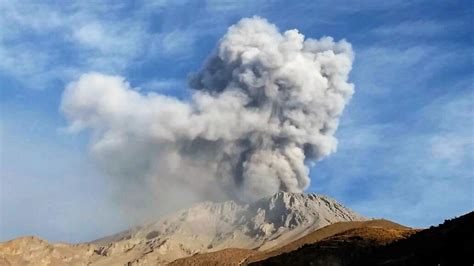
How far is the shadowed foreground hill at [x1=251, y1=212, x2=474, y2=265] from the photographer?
49.5 metres

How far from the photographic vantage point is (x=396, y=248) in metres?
64.9

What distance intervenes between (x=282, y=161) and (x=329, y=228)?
99.0 ft

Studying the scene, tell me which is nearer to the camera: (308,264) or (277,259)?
(308,264)

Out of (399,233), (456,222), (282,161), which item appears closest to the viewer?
(456,222)

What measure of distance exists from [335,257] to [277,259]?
8455 mm

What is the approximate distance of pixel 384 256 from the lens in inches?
2504

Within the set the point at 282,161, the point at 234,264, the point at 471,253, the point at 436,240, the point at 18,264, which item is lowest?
the point at 471,253

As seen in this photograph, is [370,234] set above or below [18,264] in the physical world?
below

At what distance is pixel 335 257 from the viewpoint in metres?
81.4

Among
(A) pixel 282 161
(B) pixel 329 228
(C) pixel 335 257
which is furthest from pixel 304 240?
(C) pixel 335 257

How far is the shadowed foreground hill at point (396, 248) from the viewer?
4953cm

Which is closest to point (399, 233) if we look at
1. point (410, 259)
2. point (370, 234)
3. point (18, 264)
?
point (370, 234)

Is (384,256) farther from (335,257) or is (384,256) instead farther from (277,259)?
(277,259)

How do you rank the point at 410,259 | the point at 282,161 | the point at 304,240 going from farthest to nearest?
the point at 282,161 < the point at 304,240 < the point at 410,259
